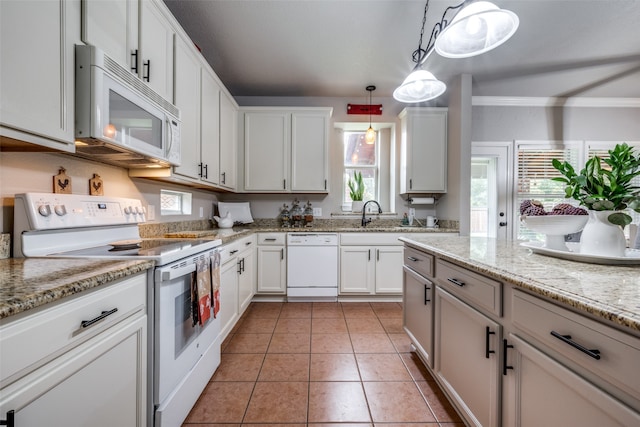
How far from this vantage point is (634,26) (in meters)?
2.36

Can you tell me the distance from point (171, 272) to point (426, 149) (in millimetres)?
3218

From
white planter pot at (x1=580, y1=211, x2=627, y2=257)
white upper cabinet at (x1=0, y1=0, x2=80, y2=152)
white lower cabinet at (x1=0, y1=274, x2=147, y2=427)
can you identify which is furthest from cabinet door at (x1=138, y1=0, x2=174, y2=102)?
white planter pot at (x1=580, y1=211, x2=627, y2=257)

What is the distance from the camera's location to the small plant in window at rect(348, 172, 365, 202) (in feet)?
12.6

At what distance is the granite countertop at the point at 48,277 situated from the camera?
653 millimetres

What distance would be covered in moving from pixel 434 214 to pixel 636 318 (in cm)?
338

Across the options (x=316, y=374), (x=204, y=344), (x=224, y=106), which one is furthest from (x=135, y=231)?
(x=224, y=106)

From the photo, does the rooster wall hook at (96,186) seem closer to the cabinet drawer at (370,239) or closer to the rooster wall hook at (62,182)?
the rooster wall hook at (62,182)

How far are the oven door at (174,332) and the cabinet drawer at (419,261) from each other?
1350mm

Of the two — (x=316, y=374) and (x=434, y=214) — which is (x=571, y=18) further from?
(x=316, y=374)

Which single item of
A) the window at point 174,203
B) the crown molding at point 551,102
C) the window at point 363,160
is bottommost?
the window at point 174,203

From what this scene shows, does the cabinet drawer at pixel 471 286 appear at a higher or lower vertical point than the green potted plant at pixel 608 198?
lower

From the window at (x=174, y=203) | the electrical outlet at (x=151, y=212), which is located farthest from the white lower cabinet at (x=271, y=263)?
the electrical outlet at (x=151, y=212)

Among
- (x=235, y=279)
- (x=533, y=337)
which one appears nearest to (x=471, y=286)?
(x=533, y=337)

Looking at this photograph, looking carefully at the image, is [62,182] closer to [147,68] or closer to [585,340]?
[147,68]
